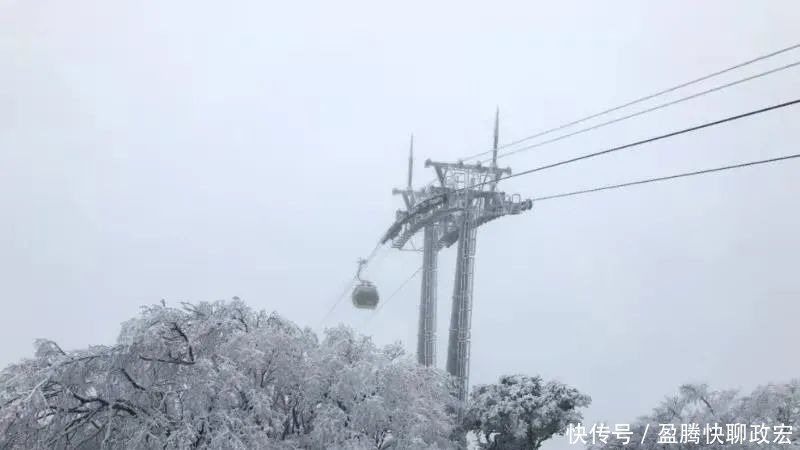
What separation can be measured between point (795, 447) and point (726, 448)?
1.95 m

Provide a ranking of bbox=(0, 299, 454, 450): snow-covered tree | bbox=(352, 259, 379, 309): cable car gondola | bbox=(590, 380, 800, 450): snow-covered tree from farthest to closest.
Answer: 1. bbox=(352, 259, 379, 309): cable car gondola
2. bbox=(590, 380, 800, 450): snow-covered tree
3. bbox=(0, 299, 454, 450): snow-covered tree

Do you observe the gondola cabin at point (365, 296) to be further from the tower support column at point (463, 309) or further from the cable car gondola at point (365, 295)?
the tower support column at point (463, 309)

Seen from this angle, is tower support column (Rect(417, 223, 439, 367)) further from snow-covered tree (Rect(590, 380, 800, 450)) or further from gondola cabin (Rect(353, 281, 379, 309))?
snow-covered tree (Rect(590, 380, 800, 450))

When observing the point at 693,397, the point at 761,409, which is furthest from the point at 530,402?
the point at 761,409

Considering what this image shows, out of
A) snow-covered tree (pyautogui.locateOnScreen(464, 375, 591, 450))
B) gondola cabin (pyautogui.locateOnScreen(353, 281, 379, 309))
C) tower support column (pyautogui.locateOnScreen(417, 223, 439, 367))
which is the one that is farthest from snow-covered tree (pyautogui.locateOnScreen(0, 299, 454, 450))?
gondola cabin (pyautogui.locateOnScreen(353, 281, 379, 309))

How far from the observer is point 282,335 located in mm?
20281

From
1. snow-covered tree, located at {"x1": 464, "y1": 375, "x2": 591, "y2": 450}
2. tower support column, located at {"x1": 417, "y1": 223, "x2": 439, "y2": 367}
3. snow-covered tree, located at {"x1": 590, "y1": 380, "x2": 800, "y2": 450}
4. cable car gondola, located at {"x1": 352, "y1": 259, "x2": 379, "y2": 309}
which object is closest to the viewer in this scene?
snow-covered tree, located at {"x1": 590, "y1": 380, "x2": 800, "y2": 450}

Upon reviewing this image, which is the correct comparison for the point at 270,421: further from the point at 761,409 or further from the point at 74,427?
the point at 761,409

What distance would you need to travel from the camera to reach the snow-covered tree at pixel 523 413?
2842 cm

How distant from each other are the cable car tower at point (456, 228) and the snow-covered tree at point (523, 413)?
104 centimetres

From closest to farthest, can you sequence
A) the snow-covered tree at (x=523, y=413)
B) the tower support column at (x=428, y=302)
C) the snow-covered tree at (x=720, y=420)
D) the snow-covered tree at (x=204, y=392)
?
the snow-covered tree at (x=204, y=392)
the snow-covered tree at (x=720, y=420)
the snow-covered tree at (x=523, y=413)
the tower support column at (x=428, y=302)

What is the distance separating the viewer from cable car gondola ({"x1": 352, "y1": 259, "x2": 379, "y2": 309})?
36188mm

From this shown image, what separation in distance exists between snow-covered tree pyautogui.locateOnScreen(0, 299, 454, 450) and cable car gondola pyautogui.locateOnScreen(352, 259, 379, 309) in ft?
45.0

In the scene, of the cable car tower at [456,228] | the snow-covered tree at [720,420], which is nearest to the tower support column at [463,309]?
the cable car tower at [456,228]
